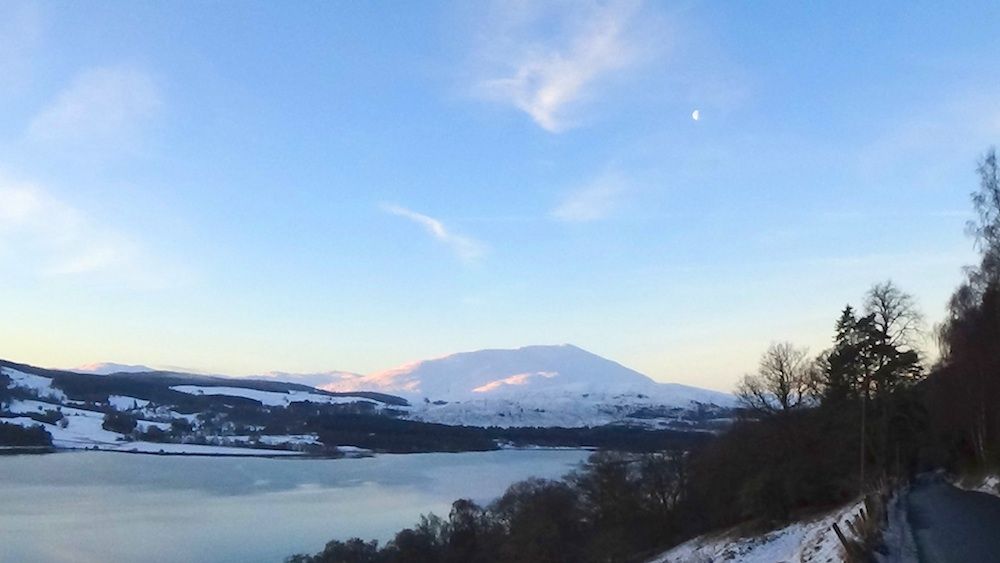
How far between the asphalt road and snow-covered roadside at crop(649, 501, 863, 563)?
4.58 feet

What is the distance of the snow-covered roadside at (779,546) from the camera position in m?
15.4

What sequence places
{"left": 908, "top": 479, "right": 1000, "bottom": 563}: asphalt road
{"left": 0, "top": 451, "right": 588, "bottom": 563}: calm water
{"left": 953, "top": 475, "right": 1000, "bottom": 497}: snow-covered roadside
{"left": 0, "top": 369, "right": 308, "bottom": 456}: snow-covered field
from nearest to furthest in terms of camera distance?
{"left": 908, "top": 479, "right": 1000, "bottom": 563}: asphalt road < {"left": 953, "top": 475, "right": 1000, "bottom": 497}: snow-covered roadside < {"left": 0, "top": 451, "right": 588, "bottom": 563}: calm water < {"left": 0, "top": 369, "right": 308, "bottom": 456}: snow-covered field

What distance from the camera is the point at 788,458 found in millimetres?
30875

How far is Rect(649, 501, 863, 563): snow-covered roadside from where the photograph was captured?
15392mm

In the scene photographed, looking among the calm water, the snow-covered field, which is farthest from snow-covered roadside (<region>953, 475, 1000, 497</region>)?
the snow-covered field

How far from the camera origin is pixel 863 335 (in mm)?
41000

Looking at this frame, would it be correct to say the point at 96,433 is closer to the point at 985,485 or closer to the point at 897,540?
the point at 985,485

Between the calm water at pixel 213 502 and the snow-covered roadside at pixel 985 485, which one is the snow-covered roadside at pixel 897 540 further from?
the calm water at pixel 213 502

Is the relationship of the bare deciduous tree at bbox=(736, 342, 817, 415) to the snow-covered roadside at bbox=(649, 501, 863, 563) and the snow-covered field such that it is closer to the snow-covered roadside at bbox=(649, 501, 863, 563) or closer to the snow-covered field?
the snow-covered roadside at bbox=(649, 501, 863, 563)

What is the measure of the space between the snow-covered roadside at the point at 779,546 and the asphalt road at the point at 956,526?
1395mm

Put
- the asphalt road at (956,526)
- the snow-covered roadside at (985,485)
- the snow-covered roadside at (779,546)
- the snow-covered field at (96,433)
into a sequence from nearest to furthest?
the asphalt road at (956,526)
the snow-covered roadside at (779,546)
the snow-covered roadside at (985,485)
the snow-covered field at (96,433)

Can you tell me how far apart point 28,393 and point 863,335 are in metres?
201

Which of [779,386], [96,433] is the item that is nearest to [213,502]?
[779,386]

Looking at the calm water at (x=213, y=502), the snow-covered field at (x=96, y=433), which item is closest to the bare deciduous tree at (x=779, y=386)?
the calm water at (x=213, y=502)
